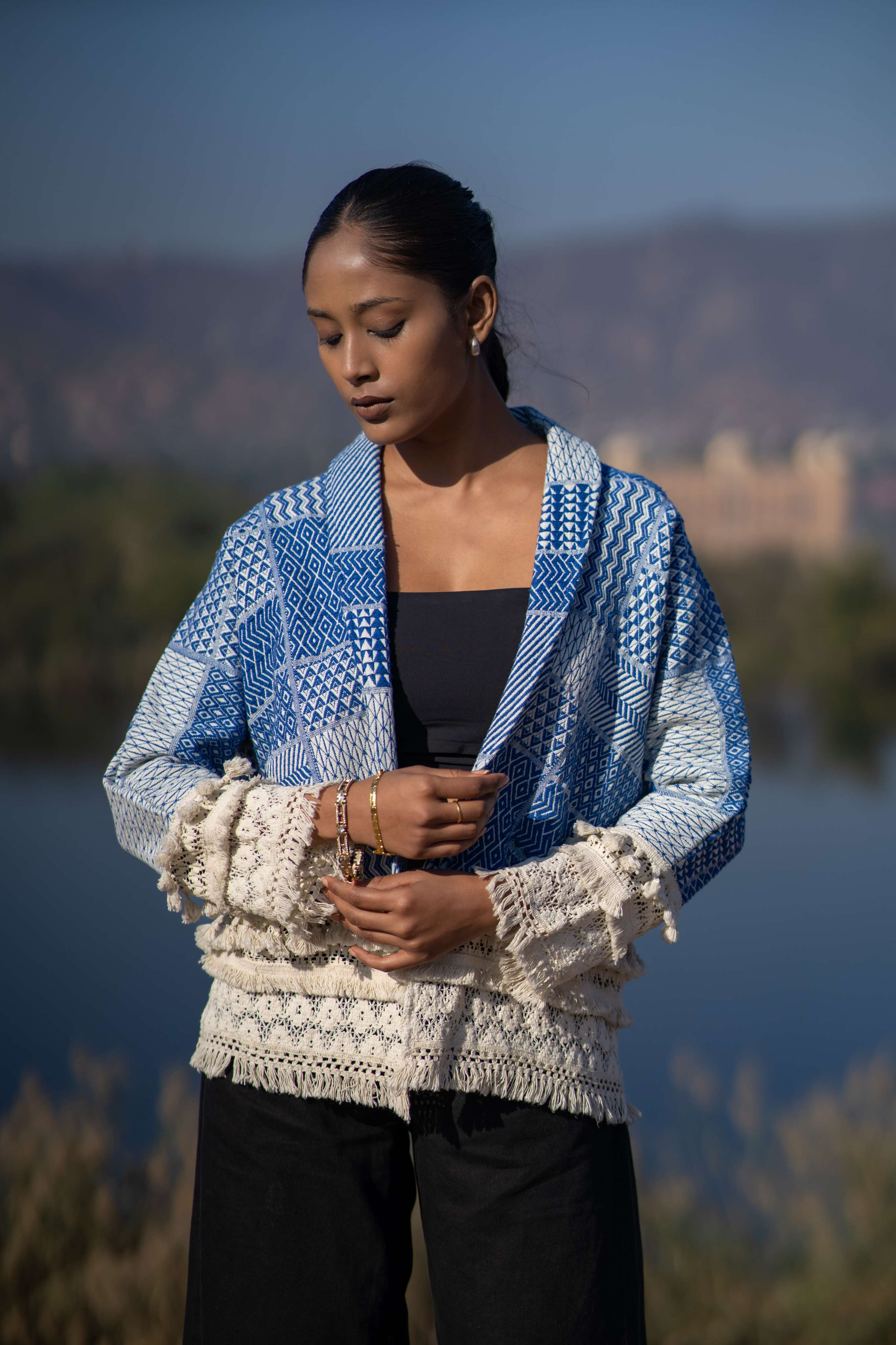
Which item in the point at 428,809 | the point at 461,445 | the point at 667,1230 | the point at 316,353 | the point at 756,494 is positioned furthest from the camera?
the point at 756,494

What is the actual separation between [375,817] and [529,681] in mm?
197

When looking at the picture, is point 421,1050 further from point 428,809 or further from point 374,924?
point 428,809

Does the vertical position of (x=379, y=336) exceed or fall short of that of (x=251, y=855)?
it exceeds it

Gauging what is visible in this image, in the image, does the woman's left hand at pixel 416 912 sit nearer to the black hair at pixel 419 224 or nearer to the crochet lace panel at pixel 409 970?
the crochet lace panel at pixel 409 970

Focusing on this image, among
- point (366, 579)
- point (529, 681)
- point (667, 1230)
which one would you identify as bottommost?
point (667, 1230)

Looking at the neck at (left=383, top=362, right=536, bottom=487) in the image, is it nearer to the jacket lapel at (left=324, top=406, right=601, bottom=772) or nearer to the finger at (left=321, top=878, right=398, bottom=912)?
the jacket lapel at (left=324, top=406, right=601, bottom=772)

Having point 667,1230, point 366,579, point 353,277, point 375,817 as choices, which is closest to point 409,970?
point 375,817

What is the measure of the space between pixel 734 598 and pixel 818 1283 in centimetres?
361

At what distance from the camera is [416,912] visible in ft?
3.35

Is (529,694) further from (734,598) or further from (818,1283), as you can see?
(734,598)

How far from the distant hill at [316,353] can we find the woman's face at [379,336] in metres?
1.69

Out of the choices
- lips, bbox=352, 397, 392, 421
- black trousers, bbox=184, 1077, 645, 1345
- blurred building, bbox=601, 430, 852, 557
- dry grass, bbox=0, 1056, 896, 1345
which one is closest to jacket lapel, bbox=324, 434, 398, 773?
lips, bbox=352, 397, 392, 421

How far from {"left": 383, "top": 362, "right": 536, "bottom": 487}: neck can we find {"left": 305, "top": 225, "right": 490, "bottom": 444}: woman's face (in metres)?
0.09

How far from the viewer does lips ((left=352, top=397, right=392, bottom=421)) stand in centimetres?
115
